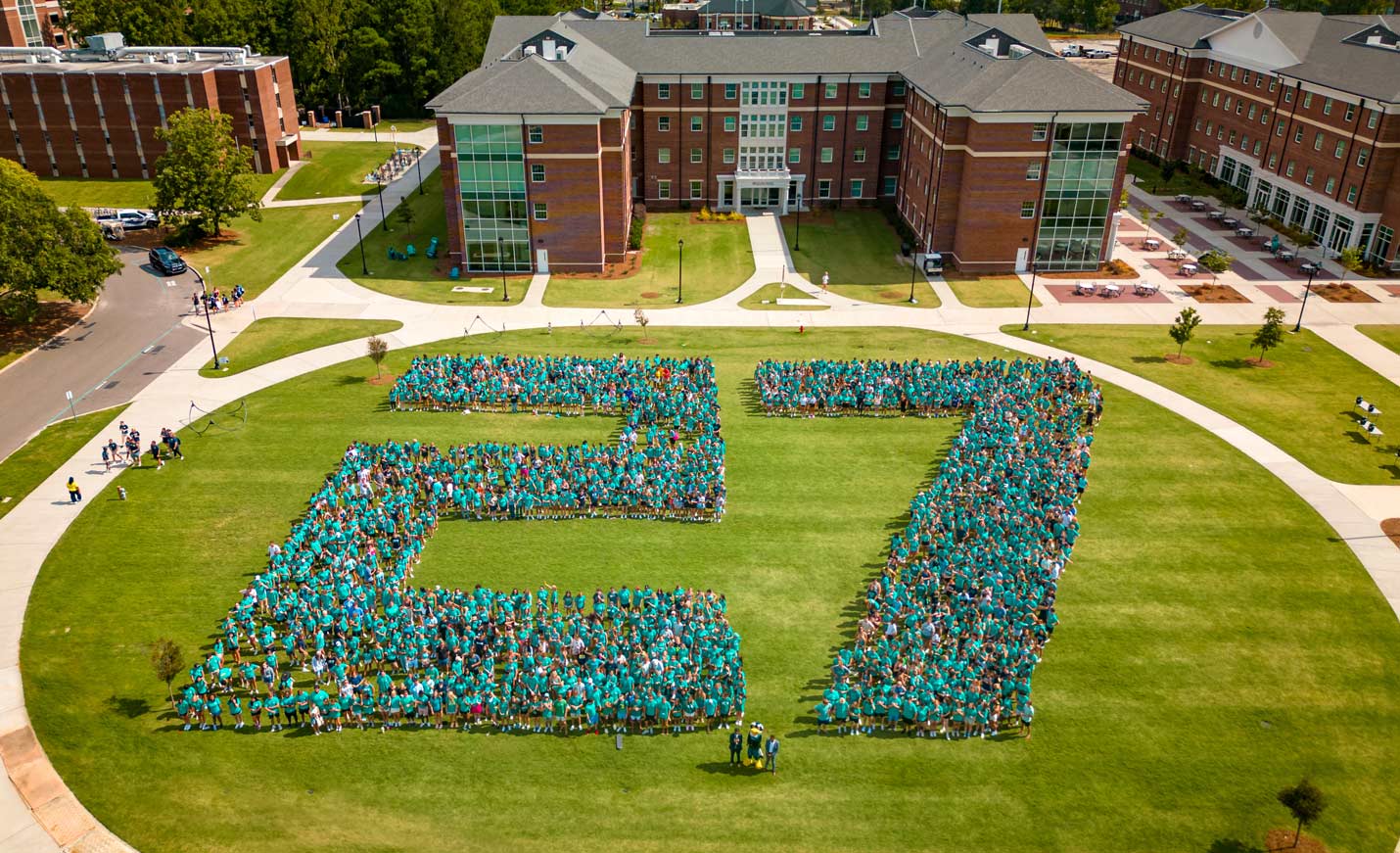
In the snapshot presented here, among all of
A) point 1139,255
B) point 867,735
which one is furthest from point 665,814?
point 1139,255

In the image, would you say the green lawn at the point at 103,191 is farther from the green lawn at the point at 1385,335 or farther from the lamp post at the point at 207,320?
the green lawn at the point at 1385,335

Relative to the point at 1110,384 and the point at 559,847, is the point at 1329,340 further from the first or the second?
the point at 559,847

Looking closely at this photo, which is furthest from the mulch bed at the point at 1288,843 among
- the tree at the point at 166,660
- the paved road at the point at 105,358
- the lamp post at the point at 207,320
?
the lamp post at the point at 207,320

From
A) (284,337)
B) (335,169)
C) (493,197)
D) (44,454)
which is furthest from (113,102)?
(44,454)

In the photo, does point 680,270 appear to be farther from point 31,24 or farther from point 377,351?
point 31,24

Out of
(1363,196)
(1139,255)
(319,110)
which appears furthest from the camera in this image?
(319,110)

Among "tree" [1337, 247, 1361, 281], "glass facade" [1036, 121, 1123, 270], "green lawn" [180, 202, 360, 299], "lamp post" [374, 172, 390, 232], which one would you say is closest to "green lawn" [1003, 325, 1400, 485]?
"tree" [1337, 247, 1361, 281]

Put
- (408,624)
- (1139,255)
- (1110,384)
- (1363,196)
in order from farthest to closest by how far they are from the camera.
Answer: (1139,255) → (1363,196) → (1110,384) → (408,624)
